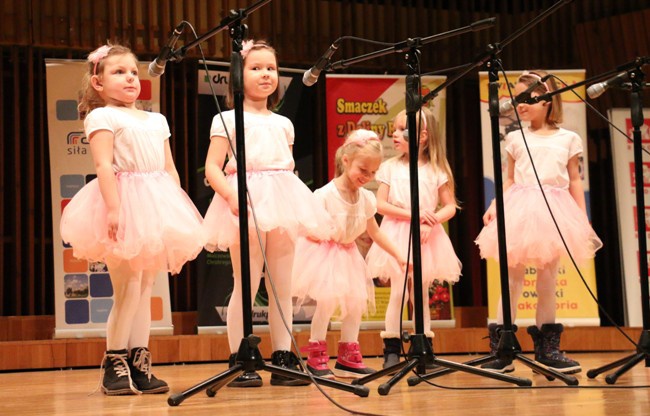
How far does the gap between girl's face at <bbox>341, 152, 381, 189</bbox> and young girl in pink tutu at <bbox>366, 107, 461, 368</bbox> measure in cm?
38

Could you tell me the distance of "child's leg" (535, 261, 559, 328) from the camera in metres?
3.81

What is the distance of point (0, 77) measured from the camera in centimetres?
569

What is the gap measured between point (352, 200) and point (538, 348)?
1.09 m

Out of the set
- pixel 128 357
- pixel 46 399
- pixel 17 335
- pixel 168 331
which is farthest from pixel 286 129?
pixel 17 335

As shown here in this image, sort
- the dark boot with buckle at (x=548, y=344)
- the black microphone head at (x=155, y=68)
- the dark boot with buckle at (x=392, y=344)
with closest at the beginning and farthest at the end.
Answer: the black microphone head at (x=155, y=68), the dark boot with buckle at (x=548, y=344), the dark boot with buckle at (x=392, y=344)

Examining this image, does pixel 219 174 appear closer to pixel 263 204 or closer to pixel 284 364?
pixel 263 204

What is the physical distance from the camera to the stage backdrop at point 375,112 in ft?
18.8

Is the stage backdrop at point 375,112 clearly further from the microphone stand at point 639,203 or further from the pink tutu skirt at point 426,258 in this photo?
A: the microphone stand at point 639,203

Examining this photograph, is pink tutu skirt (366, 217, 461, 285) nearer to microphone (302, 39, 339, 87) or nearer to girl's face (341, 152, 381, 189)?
girl's face (341, 152, 381, 189)

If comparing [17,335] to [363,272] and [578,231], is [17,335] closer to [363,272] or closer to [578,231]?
[363,272]

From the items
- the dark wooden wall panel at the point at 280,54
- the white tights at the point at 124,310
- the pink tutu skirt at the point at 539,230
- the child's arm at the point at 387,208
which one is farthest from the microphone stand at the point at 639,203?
the dark wooden wall panel at the point at 280,54

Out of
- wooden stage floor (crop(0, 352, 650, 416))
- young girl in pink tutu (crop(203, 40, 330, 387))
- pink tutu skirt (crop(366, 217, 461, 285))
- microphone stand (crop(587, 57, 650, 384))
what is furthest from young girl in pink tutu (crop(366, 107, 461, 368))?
microphone stand (crop(587, 57, 650, 384))

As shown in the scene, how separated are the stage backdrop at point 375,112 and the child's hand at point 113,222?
2847 mm

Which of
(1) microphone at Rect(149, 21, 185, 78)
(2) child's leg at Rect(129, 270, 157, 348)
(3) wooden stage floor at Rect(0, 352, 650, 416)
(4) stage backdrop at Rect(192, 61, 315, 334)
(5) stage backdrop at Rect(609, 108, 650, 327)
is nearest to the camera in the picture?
(3) wooden stage floor at Rect(0, 352, 650, 416)
